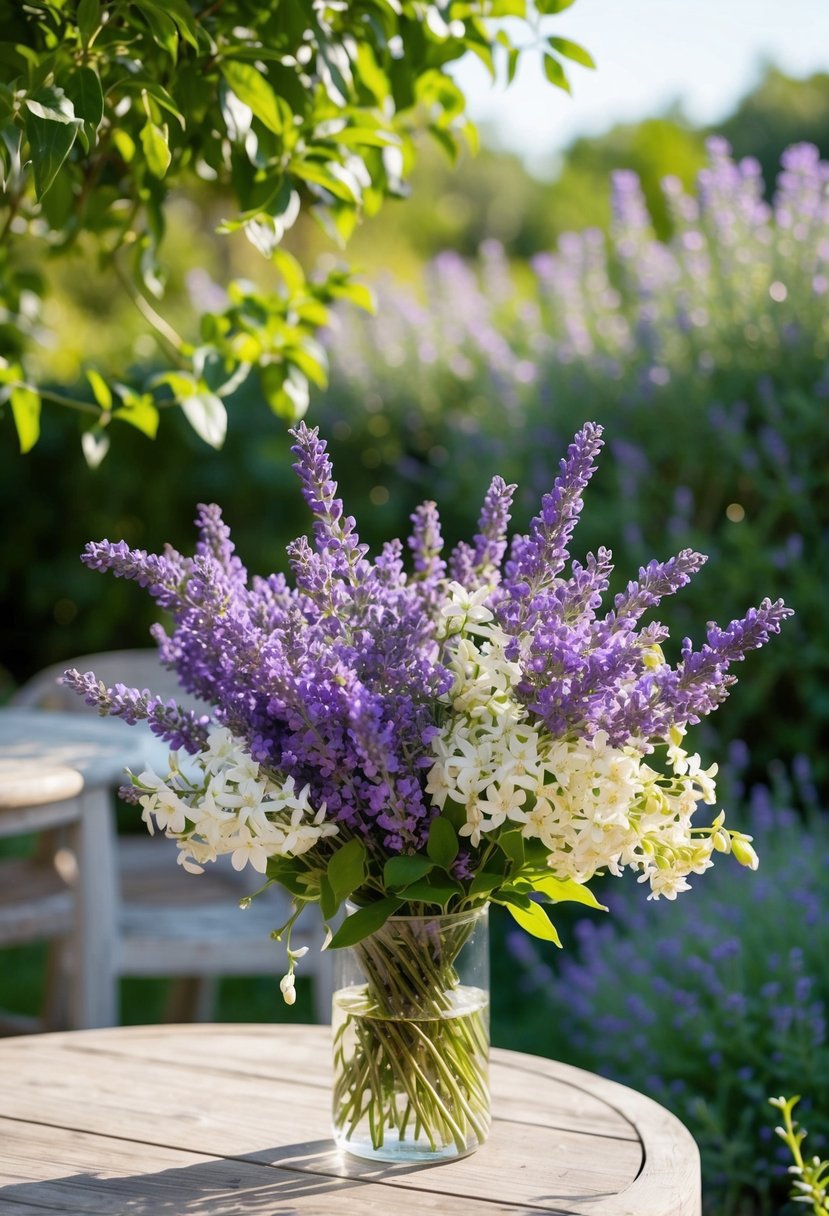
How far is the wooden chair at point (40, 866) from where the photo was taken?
94.4 inches

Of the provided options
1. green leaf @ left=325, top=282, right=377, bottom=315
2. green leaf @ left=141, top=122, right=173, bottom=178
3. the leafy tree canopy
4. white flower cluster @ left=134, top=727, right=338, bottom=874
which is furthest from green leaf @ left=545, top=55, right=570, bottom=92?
white flower cluster @ left=134, top=727, right=338, bottom=874

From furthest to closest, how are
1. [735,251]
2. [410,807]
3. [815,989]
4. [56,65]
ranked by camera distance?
1. [735,251]
2. [815,989]
3. [56,65]
4. [410,807]

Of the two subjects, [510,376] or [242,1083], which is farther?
[510,376]

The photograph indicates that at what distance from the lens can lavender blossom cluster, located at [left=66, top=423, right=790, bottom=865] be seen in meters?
1.19

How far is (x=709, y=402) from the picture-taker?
12.9 feet

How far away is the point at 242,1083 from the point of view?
1577 mm

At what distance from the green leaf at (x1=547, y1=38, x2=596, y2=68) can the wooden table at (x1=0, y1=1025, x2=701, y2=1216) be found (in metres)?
1.24

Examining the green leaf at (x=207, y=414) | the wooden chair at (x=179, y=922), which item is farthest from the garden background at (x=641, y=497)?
the wooden chair at (x=179, y=922)

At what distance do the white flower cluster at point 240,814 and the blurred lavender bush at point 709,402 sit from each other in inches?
105

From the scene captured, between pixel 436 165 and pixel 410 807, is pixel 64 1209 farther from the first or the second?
pixel 436 165

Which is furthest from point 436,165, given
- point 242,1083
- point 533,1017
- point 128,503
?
point 242,1083

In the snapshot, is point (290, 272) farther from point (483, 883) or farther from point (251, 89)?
point (483, 883)

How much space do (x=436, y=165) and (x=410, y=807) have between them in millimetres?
30788

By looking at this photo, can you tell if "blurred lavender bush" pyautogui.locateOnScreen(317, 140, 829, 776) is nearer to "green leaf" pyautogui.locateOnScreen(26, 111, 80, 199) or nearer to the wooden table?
the wooden table
